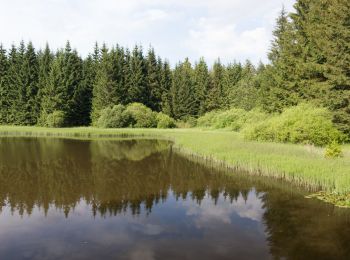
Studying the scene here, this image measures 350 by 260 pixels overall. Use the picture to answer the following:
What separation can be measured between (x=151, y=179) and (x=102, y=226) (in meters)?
7.73

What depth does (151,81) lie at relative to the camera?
248ft

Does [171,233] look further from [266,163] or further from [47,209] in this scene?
[266,163]

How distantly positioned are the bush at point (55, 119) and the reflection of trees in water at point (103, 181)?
32639 millimetres

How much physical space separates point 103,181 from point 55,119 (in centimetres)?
4493

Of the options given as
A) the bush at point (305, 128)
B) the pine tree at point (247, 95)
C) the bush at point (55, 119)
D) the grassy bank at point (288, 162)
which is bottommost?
the grassy bank at point (288, 162)

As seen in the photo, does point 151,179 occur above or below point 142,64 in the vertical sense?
below

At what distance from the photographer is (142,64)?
7412 centimetres

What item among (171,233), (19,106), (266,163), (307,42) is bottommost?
(171,233)

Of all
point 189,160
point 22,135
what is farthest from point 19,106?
point 189,160

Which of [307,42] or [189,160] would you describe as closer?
[189,160]

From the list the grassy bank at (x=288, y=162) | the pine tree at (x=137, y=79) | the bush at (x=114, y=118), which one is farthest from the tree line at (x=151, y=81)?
the grassy bank at (x=288, y=162)

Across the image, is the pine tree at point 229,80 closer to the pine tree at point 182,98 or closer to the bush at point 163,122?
the pine tree at point 182,98

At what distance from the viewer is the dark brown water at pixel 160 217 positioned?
9648 millimetres

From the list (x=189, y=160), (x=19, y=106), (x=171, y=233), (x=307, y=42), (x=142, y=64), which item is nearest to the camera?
(x=171, y=233)
